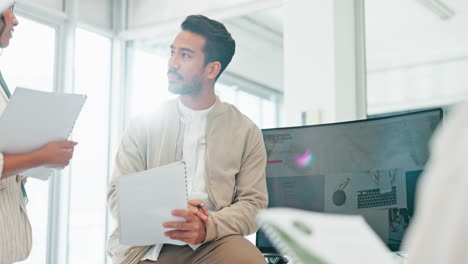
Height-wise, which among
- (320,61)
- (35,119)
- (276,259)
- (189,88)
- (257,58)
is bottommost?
(276,259)

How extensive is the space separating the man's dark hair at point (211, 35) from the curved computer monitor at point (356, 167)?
1.46ft

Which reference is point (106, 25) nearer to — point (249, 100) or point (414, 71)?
point (249, 100)

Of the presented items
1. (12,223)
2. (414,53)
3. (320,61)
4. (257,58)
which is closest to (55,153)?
(12,223)

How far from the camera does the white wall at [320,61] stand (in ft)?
11.0

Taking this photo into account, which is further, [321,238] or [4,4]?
[4,4]

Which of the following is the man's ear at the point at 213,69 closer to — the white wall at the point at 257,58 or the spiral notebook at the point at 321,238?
the spiral notebook at the point at 321,238

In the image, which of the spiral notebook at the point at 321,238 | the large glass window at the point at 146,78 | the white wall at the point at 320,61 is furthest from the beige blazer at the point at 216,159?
the large glass window at the point at 146,78

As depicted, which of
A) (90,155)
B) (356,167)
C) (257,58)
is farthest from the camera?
(257,58)

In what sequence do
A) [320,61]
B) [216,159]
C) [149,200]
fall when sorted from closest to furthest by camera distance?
[149,200], [216,159], [320,61]

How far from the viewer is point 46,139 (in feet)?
5.03

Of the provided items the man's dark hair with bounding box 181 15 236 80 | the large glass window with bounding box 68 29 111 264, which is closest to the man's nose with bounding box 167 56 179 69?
the man's dark hair with bounding box 181 15 236 80

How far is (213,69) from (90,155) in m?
2.47

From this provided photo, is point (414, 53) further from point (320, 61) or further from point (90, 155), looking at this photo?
point (90, 155)

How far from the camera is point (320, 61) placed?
3.41 m
